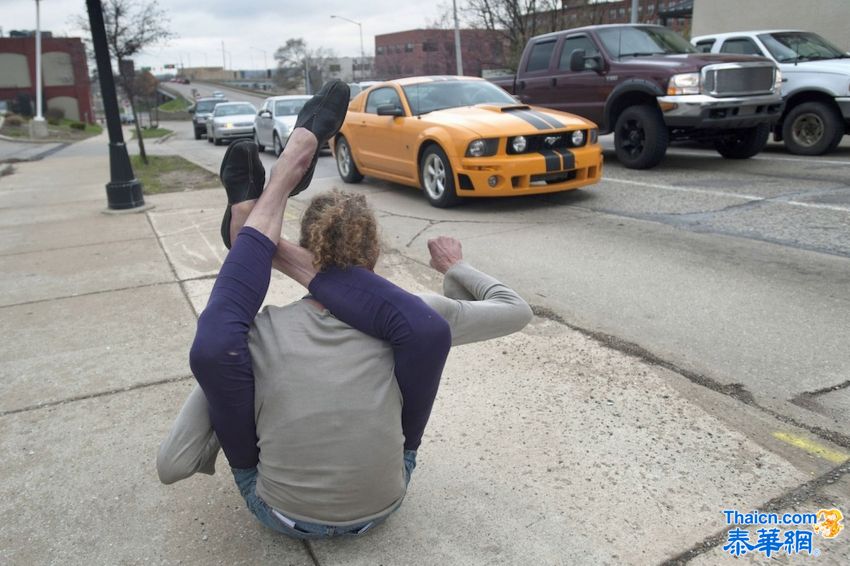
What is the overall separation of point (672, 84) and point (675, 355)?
660 centimetres

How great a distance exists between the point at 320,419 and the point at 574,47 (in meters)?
10.4

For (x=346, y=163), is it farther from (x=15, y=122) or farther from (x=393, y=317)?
(x=15, y=122)

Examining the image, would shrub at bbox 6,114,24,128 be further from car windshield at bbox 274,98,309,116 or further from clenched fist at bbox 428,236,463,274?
clenched fist at bbox 428,236,463,274

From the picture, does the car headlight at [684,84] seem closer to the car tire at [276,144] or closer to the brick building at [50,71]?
the car tire at [276,144]

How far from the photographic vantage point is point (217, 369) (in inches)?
70.2

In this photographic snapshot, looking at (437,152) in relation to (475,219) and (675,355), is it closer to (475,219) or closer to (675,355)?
(475,219)

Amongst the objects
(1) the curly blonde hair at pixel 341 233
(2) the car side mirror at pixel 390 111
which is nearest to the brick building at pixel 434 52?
(2) the car side mirror at pixel 390 111

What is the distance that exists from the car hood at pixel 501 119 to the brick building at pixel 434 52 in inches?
949

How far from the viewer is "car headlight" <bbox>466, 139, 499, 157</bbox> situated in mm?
7359

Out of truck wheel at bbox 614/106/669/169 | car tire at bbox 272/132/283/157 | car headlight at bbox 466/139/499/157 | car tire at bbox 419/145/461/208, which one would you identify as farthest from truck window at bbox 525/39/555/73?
car tire at bbox 272/132/283/157

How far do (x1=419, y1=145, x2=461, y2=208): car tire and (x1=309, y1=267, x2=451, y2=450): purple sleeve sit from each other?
5.87 m

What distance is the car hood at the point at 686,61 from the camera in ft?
30.3

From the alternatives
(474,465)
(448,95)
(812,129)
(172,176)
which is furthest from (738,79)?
(172,176)

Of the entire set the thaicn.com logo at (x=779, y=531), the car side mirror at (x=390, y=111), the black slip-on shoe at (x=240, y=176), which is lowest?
the thaicn.com logo at (x=779, y=531)
